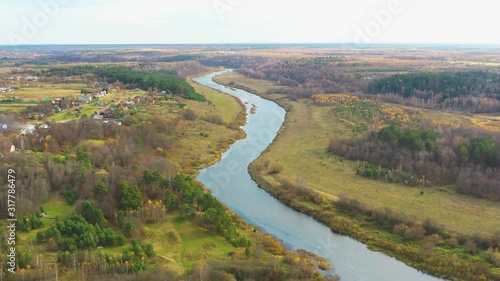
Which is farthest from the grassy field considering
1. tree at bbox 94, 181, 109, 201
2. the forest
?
tree at bbox 94, 181, 109, 201

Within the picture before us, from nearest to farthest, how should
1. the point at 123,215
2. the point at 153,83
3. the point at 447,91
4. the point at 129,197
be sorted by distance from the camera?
the point at 123,215 < the point at 129,197 < the point at 447,91 < the point at 153,83

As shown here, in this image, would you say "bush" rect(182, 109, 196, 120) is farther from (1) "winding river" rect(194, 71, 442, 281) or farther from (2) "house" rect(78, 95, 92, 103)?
(2) "house" rect(78, 95, 92, 103)

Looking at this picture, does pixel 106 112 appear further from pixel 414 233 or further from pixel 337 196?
pixel 414 233

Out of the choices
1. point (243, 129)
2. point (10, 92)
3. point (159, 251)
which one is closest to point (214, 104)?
point (243, 129)

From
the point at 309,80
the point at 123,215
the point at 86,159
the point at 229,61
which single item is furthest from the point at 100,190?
the point at 229,61

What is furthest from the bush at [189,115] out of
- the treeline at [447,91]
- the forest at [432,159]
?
the treeline at [447,91]

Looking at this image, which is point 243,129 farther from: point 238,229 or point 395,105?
point 238,229

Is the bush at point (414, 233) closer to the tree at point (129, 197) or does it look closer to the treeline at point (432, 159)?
the treeline at point (432, 159)
